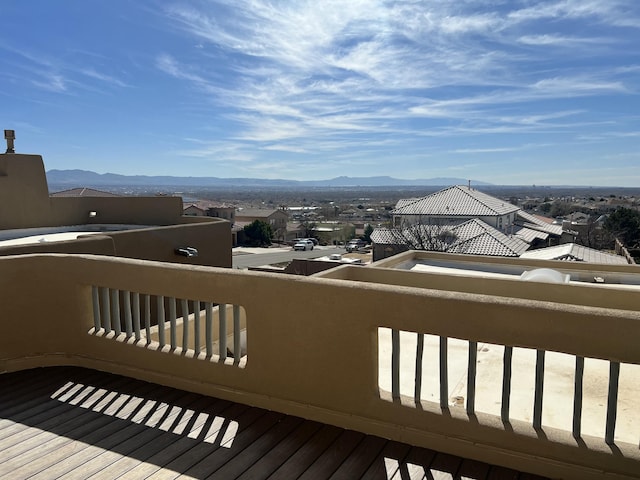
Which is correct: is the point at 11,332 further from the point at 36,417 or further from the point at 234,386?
the point at 234,386

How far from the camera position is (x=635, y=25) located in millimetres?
12906

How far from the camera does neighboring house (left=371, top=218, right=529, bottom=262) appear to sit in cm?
2242

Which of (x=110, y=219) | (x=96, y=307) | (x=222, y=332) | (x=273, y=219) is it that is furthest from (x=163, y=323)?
(x=273, y=219)

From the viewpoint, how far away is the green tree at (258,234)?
52344 mm

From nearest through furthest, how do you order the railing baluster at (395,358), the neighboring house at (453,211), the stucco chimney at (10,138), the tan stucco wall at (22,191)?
1. the railing baluster at (395,358)
2. the tan stucco wall at (22,191)
3. the stucco chimney at (10,138)
4. the neighboring house at (453,211)

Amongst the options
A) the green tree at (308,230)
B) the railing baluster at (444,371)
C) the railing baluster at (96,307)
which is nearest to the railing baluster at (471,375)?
the railing baluster at (444,371)

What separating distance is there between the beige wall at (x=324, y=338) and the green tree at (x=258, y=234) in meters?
48.4

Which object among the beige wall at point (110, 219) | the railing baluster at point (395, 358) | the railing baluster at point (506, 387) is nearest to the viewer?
the railing baluster at point (506, 387)

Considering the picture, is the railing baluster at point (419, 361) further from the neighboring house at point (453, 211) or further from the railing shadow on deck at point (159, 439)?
the neighboring house at point (453, 211)

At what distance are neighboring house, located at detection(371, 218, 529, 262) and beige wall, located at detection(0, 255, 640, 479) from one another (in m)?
19.9

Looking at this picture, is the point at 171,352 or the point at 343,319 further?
the point at 171,352

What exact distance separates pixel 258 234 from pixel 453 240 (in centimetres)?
3168

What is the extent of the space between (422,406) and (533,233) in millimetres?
32889

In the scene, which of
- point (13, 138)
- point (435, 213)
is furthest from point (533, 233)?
point (13, 138)
